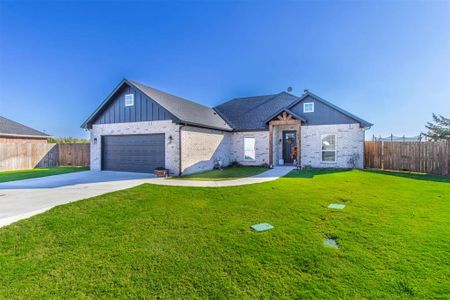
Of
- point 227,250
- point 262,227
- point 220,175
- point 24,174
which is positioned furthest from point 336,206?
point 24,174

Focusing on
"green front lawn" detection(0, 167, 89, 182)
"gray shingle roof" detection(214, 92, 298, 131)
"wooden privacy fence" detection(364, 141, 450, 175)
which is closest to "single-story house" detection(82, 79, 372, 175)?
"gray shingle roof" detection(214, 92, 298, 131)

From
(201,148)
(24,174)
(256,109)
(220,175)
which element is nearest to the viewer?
(220,175)

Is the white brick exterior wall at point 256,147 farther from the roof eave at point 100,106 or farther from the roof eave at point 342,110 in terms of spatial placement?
the roof eave at point 100,106

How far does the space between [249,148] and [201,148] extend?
4.71 m

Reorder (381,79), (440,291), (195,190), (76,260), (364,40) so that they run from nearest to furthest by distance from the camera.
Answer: (440,291) < (76,260) < (195,190) < (364,40) < (381,79)

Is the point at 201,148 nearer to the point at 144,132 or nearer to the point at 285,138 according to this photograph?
the point at 144,132

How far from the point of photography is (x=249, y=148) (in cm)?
1788

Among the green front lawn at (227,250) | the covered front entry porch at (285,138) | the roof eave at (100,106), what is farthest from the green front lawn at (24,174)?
the covered front entry porch at (285,138)

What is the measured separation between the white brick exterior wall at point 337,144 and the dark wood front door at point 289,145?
1.49 metres

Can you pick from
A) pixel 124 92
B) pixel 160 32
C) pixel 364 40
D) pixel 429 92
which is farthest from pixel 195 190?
pixel 429 92

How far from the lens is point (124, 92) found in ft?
47.3

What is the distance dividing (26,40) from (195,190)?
621 inches

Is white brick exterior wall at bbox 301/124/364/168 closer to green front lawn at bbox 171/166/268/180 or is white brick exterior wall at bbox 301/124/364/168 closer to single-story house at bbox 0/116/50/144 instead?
green front lawn at bbox 171/166/268/180

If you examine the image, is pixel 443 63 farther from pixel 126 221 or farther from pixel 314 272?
pixel 126 221
